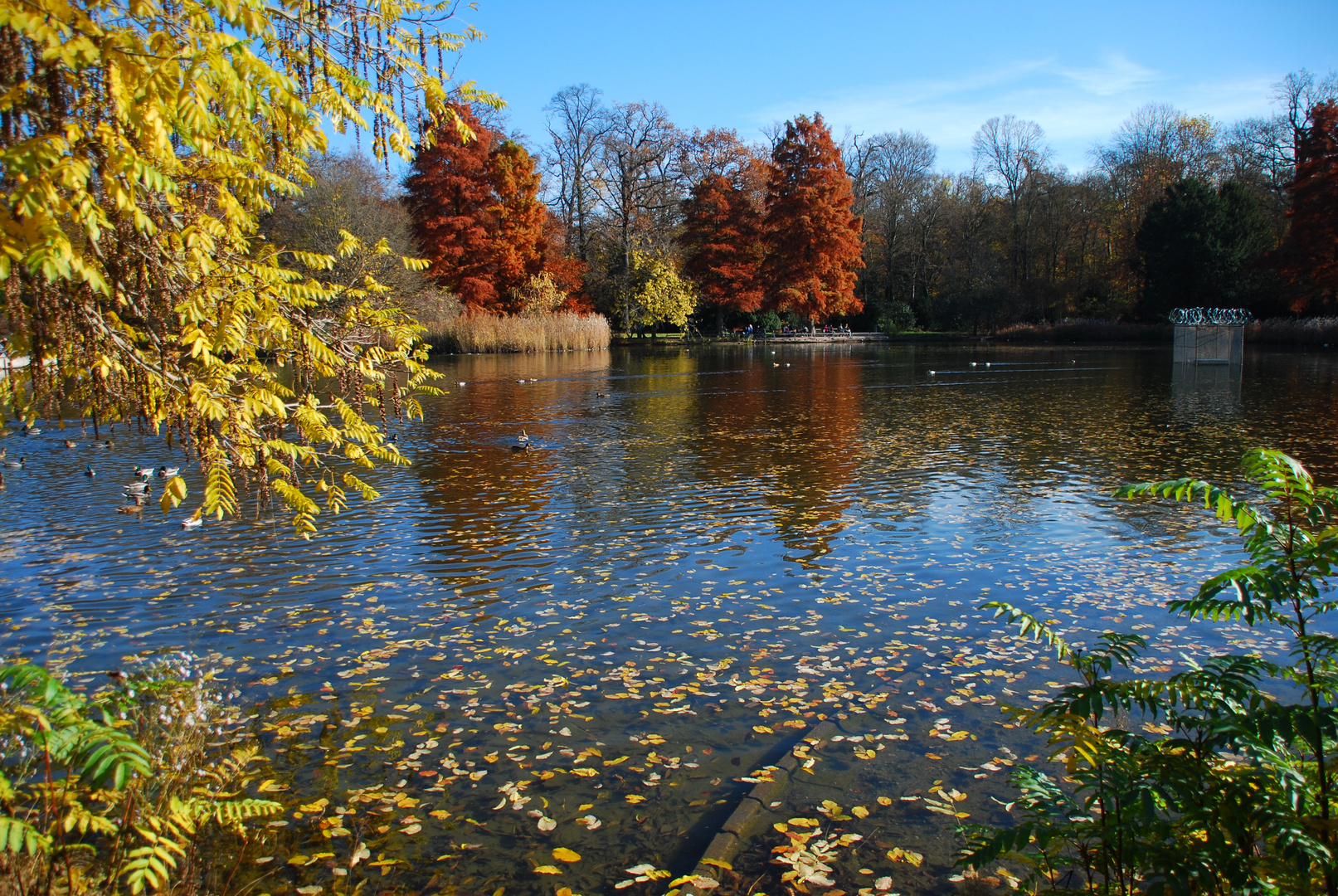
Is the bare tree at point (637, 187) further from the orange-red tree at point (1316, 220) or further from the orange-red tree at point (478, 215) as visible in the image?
the orange-red tree at point (1316, 220)

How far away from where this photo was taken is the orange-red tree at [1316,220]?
38.0 m

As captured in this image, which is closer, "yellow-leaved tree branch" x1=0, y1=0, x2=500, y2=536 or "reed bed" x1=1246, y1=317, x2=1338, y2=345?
"yellow-leaved tree branch" x1=0, y1=0, x2=500, y2=536

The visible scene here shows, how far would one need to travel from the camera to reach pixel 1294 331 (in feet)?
126

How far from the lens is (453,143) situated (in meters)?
44.2

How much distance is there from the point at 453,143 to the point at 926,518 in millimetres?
41007

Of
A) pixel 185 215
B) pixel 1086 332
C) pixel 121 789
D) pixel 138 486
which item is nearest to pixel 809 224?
pixel 1086 332

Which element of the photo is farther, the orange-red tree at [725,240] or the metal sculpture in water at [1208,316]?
the orange-red tree at [725,240]

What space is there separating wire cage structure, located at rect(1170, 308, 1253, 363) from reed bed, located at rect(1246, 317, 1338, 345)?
9224 mm

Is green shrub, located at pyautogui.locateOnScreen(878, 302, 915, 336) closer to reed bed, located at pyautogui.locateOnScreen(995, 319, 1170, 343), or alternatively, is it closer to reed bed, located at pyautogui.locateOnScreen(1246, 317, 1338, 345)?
reed bed, located at pyautogui.locateOnScreen(995, 319, 1170, 343)

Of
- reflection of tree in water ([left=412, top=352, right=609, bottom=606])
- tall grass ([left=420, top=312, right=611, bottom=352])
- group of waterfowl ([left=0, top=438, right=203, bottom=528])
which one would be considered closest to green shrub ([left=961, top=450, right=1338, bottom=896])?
reflection of tree in water ([left=412, top=352, right=609, bottom=606])

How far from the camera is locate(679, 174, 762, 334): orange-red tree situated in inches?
2099

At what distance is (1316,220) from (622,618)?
148 ft

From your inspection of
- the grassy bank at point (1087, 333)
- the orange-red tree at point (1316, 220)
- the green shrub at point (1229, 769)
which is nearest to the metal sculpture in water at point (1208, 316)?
the orange-red tree at point (1316, 220)

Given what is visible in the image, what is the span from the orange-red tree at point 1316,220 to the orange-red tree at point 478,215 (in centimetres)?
3802
